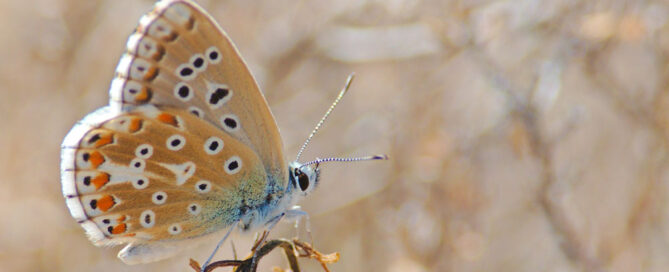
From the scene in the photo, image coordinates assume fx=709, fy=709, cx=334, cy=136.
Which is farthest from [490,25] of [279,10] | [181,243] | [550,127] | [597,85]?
[181,243]

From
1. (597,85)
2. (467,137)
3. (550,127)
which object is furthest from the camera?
(550,127)

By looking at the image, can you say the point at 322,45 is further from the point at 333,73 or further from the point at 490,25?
the point at 490,25

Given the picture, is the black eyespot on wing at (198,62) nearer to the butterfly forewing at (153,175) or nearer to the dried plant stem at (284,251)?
the butterfly forewing at (153,175)

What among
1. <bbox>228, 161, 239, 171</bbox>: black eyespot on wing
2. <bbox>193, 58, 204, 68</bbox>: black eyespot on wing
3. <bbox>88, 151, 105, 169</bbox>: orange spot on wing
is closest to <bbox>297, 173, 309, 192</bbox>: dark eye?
<bbox>228, 161, 239, 171</bbox>: black eyespot on wing

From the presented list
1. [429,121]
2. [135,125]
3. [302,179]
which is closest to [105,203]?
[135,125]

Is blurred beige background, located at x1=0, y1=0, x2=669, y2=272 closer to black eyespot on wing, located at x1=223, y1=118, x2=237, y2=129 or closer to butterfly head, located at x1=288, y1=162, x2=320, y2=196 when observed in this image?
butterfly head, located at x1=288, y1=162, x2=320, y2=196

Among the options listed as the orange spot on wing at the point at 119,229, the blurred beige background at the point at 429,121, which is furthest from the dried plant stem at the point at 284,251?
the blurred beige background at the point at 429,121
